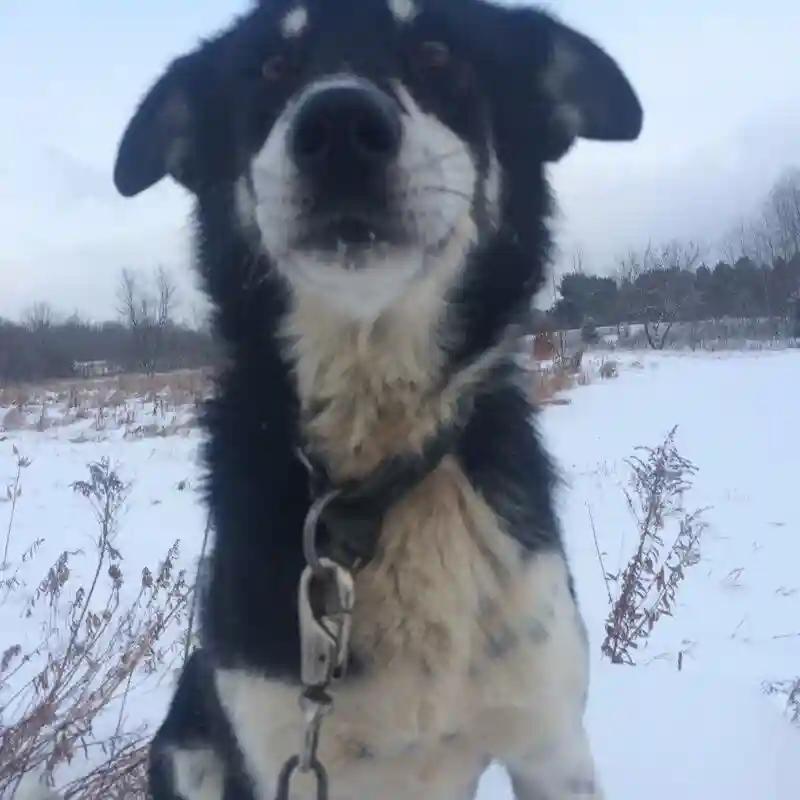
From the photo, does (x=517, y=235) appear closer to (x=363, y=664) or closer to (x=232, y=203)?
(x=232, y=203)

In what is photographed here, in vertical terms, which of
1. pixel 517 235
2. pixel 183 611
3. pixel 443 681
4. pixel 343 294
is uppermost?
pixel 517 235

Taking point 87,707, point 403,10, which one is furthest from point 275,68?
point 87,707

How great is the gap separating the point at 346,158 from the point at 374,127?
69 mm

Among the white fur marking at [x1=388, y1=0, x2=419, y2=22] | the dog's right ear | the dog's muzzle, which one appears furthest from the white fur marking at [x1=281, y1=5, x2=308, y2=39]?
the dog's muzzle

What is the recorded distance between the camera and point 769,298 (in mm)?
36688

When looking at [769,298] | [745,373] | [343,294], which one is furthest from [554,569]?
[769,298]

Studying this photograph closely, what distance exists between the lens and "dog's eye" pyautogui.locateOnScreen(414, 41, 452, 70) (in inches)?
73.3

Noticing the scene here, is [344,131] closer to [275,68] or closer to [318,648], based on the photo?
[275,68]

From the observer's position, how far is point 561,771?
1792 millimetres

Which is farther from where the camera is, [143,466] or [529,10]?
[143,466]

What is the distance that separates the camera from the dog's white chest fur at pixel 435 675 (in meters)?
1.57

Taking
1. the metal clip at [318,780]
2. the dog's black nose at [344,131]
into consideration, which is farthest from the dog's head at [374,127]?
the metal clip at [318,780]

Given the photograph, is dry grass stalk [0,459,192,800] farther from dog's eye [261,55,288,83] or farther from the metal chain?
dog's eye [261,55,288,83]

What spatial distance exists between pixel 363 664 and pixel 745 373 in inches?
619
